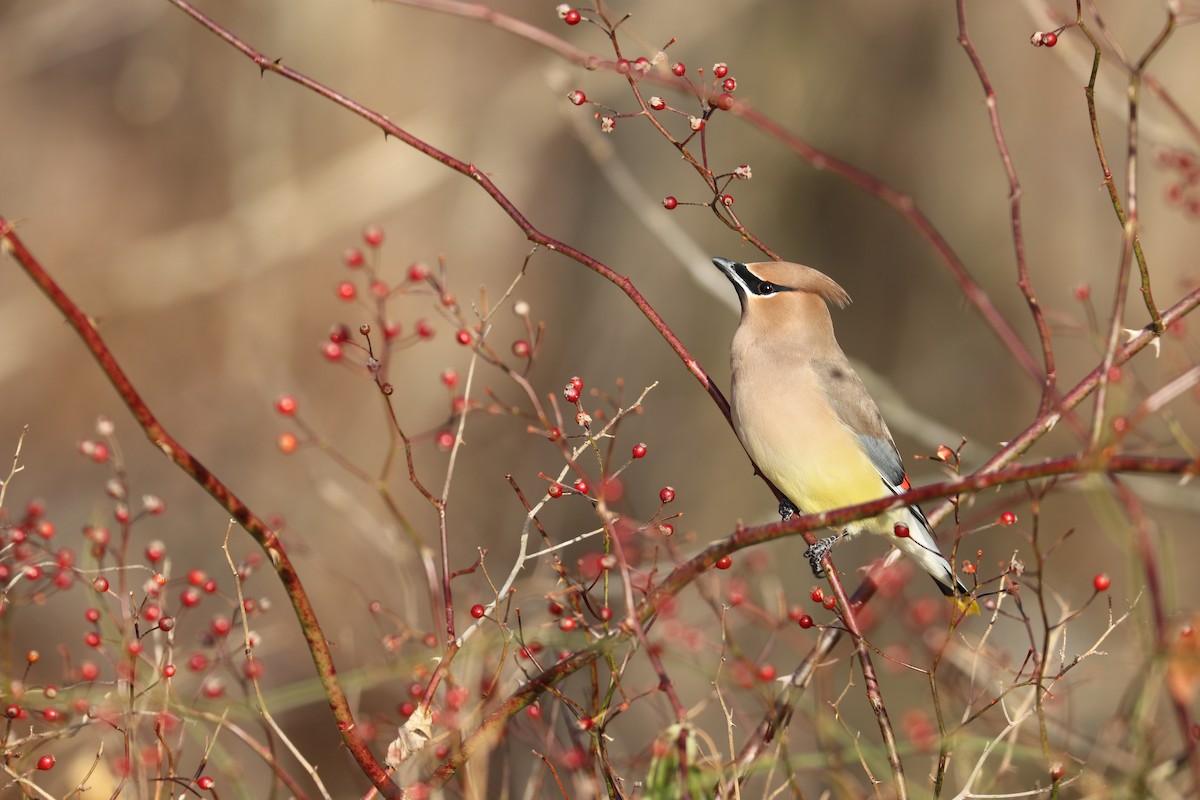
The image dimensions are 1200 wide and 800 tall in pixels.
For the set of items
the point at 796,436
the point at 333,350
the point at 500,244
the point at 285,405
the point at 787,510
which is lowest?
the point at 787,510

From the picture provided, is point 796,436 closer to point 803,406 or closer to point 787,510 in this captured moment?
point 803,406

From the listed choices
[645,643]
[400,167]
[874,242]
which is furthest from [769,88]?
[645,643]

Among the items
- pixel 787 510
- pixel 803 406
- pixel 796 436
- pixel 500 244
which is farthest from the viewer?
pixel 500 244

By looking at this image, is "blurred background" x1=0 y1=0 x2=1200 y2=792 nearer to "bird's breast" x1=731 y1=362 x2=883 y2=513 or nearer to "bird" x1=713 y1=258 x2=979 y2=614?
"bird" x1=713 y1=258 x2=979 y2=614

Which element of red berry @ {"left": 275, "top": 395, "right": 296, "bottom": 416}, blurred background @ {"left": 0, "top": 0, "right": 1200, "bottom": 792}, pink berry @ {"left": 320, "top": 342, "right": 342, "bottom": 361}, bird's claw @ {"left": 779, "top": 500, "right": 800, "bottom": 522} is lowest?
bird's claw @ {"left": 779, "top": 500, "right": 800, "bottom": 522}

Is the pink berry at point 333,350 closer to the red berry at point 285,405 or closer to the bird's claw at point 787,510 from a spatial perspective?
the red berry at point 285,405

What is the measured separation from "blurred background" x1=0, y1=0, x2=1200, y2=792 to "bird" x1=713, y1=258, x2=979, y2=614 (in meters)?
0.45

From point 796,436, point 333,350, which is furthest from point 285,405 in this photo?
point 796,436

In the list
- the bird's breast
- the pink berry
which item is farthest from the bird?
the pink berry

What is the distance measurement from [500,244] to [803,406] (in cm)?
830

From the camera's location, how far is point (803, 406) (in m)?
3.93

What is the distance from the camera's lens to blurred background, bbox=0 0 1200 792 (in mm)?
7148

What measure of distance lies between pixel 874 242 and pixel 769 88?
48.7 inches

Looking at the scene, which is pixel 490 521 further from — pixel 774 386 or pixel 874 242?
pixel 774 386
